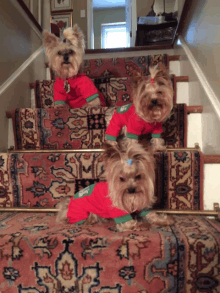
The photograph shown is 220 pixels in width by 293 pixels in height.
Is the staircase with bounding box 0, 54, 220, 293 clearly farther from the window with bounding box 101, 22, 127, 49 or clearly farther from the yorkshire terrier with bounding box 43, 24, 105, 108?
the window with bounding box 101, 22, 127, 49

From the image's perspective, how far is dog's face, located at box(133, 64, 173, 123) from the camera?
1.56 m

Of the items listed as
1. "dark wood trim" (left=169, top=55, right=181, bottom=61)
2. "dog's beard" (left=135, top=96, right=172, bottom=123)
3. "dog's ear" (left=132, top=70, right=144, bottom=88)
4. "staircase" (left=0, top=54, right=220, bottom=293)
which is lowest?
"staircase" (left=0, top=54, right=220, bottom=293)

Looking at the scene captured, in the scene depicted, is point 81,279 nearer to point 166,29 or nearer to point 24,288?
point 24,288

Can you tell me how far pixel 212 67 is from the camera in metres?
1.58

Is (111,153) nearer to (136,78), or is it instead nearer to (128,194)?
(128,194)

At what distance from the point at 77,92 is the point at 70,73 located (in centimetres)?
19

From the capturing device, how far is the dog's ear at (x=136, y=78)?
1.57 m

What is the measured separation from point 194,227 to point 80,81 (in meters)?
1.52

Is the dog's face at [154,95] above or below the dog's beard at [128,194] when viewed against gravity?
above

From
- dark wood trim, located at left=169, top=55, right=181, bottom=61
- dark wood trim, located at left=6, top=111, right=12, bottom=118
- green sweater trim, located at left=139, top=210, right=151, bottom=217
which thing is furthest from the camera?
dark wood trim, located at left=169, top=55, right=181, bottom=61

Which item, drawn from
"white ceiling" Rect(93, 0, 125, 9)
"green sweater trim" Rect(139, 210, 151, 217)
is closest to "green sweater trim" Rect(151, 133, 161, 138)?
"green sweater trim" Rect(139, 210, 151, 217)

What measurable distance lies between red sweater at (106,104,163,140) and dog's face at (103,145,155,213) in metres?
0.45

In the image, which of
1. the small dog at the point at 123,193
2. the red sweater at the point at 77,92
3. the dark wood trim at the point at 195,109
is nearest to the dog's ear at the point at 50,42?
the red sweater at the point at 77,92

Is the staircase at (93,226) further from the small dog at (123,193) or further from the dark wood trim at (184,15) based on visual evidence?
the dark wood trim at (184,15)
